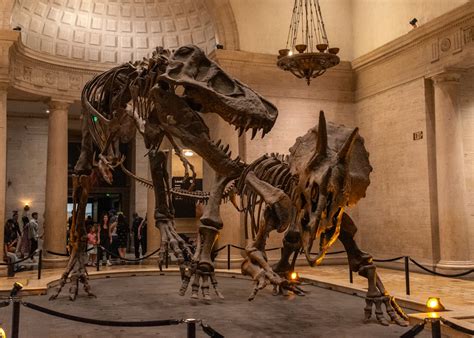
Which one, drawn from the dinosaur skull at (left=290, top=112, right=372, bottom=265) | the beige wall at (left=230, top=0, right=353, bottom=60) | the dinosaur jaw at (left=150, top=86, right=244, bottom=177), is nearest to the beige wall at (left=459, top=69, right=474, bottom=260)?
the beige wall at (left=230, top=0, right=353, bottom=60)

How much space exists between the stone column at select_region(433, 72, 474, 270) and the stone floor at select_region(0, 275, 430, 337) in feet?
14.6

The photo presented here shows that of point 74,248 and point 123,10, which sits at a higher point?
point 123,10

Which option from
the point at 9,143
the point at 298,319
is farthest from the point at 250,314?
the point at 9,143

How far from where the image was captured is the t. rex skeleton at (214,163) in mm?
4555

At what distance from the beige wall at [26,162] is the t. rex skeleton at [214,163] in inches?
442

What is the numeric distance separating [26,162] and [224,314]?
47.7 ft

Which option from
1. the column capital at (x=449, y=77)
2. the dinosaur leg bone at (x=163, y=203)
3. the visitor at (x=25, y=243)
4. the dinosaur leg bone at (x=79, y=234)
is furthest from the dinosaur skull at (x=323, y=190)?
the visitor at (x=25, y=243)

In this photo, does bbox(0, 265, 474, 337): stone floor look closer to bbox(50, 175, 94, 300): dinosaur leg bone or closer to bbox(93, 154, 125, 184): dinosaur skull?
bbox(50, 175, 94, 300): dinosaur leg bone

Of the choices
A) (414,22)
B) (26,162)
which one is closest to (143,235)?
(26,162)

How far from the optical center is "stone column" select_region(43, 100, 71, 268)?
13.3 m

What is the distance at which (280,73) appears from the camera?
46.3 ft

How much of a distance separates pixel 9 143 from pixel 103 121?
1182cm

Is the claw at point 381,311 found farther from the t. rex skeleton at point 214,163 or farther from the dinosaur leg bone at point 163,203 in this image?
the dinosaur leg bone at point 163,203

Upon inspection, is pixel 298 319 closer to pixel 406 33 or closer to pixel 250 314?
pixel 250 314
